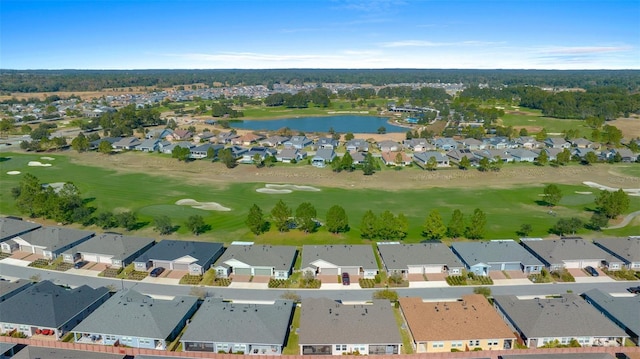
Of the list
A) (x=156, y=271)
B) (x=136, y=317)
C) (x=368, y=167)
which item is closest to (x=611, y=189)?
(x=368, y=167)

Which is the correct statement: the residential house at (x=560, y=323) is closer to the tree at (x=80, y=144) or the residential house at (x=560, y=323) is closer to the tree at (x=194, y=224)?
the tree at (x=194, y=224)

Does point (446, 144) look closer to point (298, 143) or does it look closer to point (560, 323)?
point (298, 143)

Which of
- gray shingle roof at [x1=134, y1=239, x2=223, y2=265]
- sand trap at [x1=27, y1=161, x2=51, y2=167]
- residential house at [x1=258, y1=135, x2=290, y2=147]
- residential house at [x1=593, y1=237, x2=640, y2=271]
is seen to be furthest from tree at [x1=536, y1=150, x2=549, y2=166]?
sand trap at [x1=27, y1=161, x2=51, y2=167]

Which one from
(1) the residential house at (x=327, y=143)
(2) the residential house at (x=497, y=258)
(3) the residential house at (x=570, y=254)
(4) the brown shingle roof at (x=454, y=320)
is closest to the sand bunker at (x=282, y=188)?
(2) the residential house at (x=497, y=258)

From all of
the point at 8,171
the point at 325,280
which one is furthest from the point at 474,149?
the point at 8,171

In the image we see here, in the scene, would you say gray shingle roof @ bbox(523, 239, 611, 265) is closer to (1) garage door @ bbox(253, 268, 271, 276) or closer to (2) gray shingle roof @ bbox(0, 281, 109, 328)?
(1) garage door @ bbox(253, 268, 271, 276)
